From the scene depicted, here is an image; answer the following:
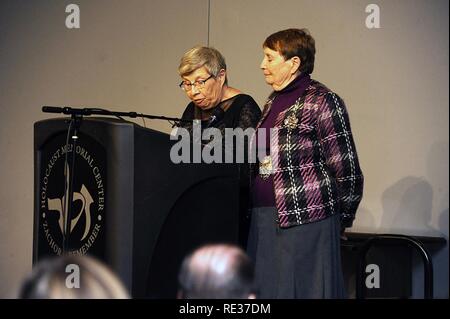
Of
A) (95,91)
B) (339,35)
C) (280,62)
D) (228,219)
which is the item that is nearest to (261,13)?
(339,35)

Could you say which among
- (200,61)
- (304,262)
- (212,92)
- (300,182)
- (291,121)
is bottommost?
(304,262)

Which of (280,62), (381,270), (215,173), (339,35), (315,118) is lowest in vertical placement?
(381,270)

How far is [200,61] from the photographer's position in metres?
2.88

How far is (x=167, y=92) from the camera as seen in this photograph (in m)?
4.83

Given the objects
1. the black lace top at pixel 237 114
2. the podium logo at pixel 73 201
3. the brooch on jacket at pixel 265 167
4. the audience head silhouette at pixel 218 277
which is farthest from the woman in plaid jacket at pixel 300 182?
the audience head silhouette at pixel 218 277

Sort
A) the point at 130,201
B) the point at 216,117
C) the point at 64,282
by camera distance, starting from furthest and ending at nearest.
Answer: the point at 216,117, the point at 130,201, the point at 64,282

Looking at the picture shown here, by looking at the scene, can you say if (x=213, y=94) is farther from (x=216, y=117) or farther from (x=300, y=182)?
(x=300, y=182)

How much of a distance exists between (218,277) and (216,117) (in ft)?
4.36

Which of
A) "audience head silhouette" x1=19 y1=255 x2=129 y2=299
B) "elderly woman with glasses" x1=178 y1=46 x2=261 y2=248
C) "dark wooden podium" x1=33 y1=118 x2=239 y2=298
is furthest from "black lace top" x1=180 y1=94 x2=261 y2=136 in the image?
"audience head silhouette" x1=19 y1=255 x2=129 y2=299

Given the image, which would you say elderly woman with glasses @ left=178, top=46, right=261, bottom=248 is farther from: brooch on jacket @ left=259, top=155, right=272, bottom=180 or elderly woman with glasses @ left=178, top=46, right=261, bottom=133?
brooch on jacket @ left=259, top=155, right=272, bottom=180

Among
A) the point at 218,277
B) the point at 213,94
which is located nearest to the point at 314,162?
the point at 213,94
